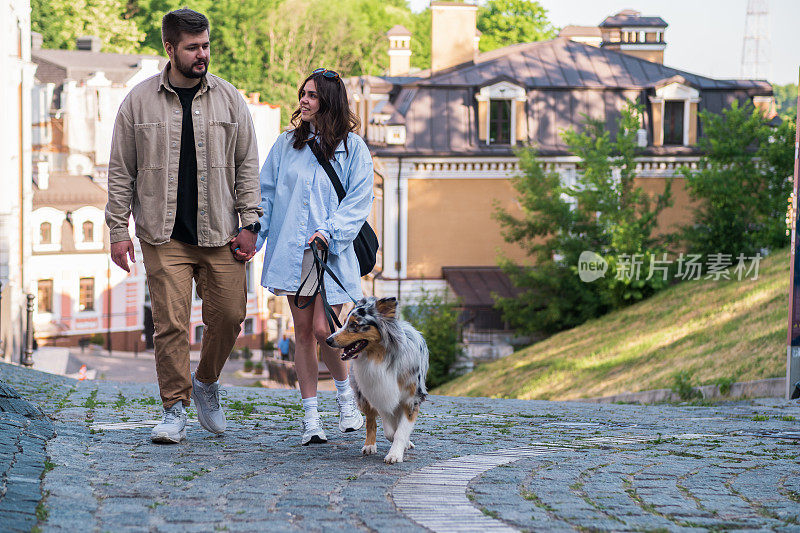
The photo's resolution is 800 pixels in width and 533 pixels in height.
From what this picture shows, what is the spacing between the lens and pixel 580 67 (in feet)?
110

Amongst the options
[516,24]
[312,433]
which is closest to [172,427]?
[312,433]

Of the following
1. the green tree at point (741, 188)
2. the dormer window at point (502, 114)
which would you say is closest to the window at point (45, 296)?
the dormer window at point (502, 114)

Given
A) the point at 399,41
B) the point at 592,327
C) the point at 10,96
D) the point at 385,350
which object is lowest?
the point at 592,327

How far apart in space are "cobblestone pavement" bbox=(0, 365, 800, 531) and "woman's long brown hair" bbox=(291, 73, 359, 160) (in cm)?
193

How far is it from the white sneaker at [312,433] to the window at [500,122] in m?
25.5

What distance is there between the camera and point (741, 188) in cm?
2689

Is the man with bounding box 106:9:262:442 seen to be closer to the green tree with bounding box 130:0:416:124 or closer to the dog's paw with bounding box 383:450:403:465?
the dog's paw with bounding box 383:450:403:465

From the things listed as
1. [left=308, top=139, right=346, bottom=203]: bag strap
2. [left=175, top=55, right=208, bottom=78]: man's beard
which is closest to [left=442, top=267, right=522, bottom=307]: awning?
[left=308, top=139, right=346, bottom=203]: bag strap

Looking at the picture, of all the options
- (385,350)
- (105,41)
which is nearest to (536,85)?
(385,350)

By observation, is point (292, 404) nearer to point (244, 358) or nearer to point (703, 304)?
point (703, 304)

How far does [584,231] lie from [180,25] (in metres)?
22.2

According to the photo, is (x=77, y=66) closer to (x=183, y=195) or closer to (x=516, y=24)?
(x=516, y=24)

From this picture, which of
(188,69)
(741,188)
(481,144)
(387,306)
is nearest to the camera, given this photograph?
(387,306)

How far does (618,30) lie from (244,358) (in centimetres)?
2255
